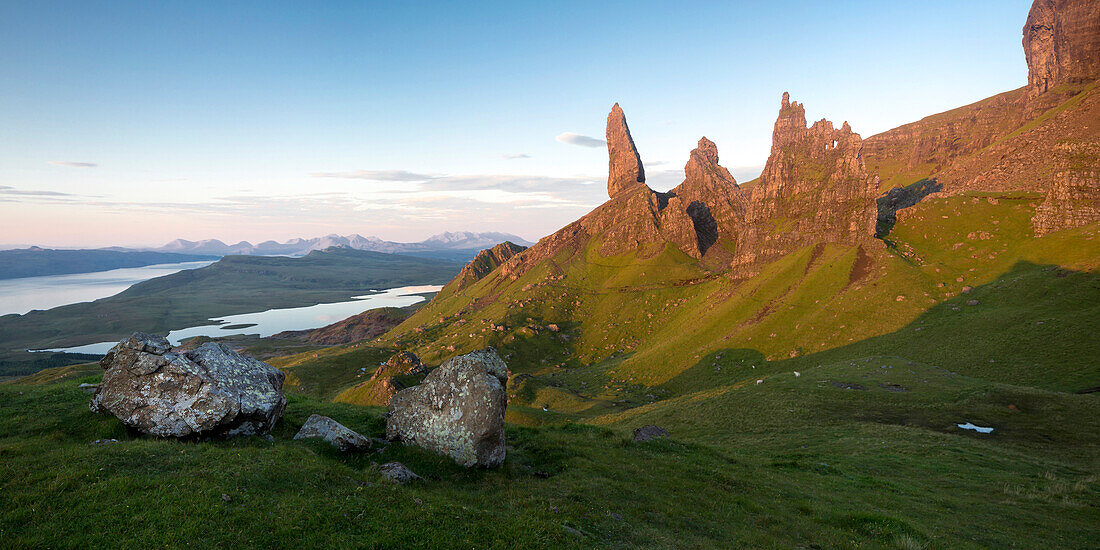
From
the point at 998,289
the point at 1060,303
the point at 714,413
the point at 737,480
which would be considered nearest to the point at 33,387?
the point at 737,480

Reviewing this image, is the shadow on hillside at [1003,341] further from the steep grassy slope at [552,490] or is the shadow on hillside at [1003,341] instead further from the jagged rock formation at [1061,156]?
the jagged rock formation at [1061,156]

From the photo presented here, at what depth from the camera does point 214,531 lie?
13.2m

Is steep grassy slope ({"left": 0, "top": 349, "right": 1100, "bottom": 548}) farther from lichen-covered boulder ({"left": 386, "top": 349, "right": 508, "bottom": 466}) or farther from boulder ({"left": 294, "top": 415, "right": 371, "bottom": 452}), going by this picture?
lichen-covered boulder ({"left": 386, "top": 349, "right": 508, "bottom": 466})

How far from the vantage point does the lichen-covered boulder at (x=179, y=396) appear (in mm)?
21031

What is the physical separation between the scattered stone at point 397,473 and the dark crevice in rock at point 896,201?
148 m

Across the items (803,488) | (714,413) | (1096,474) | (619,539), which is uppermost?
(619,539)

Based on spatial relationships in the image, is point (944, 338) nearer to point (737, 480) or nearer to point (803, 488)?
point (803, 488)

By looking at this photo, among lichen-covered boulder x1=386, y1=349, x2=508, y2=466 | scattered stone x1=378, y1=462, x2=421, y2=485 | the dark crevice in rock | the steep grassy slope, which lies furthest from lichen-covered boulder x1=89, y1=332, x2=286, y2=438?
the dark crevice in rock

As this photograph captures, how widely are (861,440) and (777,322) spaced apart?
67626 millimetres

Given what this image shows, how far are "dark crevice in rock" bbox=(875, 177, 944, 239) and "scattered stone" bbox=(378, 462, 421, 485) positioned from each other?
485 ft

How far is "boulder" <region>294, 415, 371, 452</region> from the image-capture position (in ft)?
73.0

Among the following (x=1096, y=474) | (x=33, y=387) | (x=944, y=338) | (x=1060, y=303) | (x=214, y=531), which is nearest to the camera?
(x=214, y=531)

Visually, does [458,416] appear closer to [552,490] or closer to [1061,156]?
[552,490]

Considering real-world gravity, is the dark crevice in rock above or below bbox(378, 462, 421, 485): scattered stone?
above
